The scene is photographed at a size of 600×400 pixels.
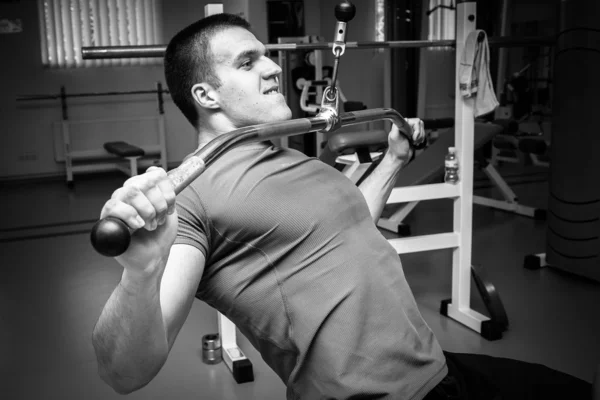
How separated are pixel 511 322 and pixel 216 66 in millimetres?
2006

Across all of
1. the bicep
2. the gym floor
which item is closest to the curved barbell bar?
the bicep

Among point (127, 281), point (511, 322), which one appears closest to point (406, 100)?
point (511, 322)

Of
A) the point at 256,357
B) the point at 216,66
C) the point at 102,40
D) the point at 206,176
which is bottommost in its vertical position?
the point at 256,357

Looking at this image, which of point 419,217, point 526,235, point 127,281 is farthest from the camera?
point 419,217

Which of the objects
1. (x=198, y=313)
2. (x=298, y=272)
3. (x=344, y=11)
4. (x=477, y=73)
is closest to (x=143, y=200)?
(x=298, y=272)

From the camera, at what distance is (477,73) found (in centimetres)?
248

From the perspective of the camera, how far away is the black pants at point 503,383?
1170 mm

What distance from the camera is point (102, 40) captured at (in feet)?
23.5

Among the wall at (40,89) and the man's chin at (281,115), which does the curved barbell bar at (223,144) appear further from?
the wall at (40,89)

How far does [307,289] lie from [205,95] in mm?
469

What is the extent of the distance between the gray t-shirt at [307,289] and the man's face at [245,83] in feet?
0.50

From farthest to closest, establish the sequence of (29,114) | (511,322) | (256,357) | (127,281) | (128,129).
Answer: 1. (128,129)
2. (29,114)
3. (511,322)
4. (256,357)
5. (127,281)

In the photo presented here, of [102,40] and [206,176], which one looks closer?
[206,176]

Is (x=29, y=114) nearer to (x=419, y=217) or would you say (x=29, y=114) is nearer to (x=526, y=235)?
(x=419, y=217)
